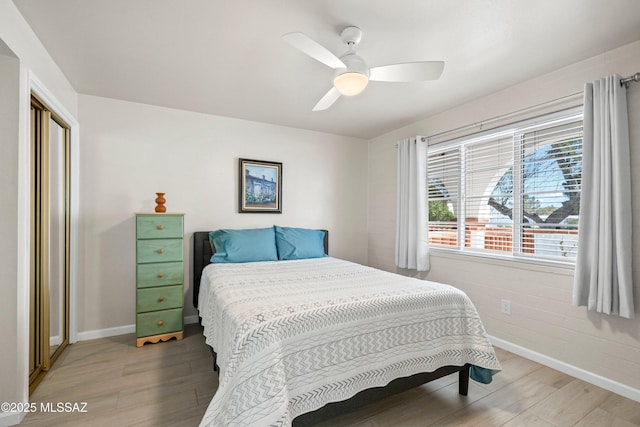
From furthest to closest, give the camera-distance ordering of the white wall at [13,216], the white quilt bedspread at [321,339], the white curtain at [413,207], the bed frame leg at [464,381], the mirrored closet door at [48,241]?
1. the white curtain at [413,207]
2. the mirrored closet door at [48,241]
3. the bed frame leg at [464,381]
4. the white wall at [13,216]
5. the white quilt bedspread at [321,339]

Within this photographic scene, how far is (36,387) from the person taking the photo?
2020 millimetres

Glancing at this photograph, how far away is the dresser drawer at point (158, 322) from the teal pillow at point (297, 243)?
118cm

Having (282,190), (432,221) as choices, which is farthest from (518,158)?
(282,190)

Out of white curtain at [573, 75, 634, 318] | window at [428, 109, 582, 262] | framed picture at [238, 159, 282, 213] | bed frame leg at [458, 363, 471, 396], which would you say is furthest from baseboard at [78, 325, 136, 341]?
white curtain at [573, 75, 634, 318]

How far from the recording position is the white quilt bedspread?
1263 millimetres

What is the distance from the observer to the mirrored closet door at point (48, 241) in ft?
6.84

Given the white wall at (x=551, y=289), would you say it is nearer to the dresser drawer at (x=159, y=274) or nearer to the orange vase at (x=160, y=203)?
the dresser drawer at (x=159, y=274)

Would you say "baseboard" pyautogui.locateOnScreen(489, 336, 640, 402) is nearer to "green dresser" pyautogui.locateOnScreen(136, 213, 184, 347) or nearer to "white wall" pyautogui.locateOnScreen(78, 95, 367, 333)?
"white wall" pyautogui.locateOnScreen(78, 95, 367, 333)

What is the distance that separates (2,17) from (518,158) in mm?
3725

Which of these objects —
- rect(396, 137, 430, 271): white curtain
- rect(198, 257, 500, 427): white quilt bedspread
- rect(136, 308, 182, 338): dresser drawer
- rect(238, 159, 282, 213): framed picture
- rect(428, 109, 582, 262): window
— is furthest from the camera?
rect(238, 159, 282, 213): framed picture

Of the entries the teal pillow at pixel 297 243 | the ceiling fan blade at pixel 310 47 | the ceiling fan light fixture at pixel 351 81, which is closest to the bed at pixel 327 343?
the teal pillow at pixel 297 243

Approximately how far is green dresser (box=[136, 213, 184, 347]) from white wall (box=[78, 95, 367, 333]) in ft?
1.50

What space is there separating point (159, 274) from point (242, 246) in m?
0.81

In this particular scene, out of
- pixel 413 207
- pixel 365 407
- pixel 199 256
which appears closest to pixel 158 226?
pixel 199 256
